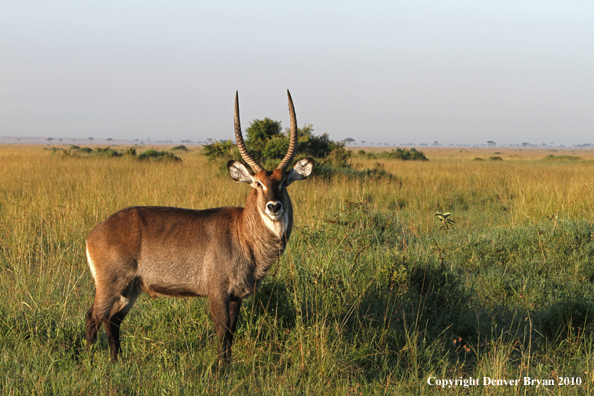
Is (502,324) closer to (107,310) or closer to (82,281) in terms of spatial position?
(107,310)

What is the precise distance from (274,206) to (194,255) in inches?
32.4

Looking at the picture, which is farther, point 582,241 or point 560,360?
point 582,241

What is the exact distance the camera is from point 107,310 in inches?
143

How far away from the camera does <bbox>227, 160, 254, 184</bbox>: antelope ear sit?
12.4 feet

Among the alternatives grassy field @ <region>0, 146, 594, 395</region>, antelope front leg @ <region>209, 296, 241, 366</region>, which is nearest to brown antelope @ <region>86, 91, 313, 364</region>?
antelope front leg @ <region>209, 296, 241, 366</region>

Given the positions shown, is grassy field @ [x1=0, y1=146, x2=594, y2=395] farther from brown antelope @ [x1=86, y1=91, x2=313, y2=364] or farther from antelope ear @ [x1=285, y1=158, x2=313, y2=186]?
antelope ear @ [x1=285, y1=158, x2=313, y2=186]

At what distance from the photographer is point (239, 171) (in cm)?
383

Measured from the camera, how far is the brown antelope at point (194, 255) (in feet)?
11.7

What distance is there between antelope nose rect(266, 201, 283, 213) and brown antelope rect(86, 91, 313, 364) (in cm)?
9

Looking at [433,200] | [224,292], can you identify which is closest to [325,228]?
[224,292]

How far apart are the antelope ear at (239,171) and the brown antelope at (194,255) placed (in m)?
0.01

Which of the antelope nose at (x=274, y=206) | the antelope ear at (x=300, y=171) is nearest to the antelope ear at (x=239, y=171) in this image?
the antelope ear at (x=300, y=171)

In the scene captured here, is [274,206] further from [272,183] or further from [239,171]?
[239,171]

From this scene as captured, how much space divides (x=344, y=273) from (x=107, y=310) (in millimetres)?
2299
